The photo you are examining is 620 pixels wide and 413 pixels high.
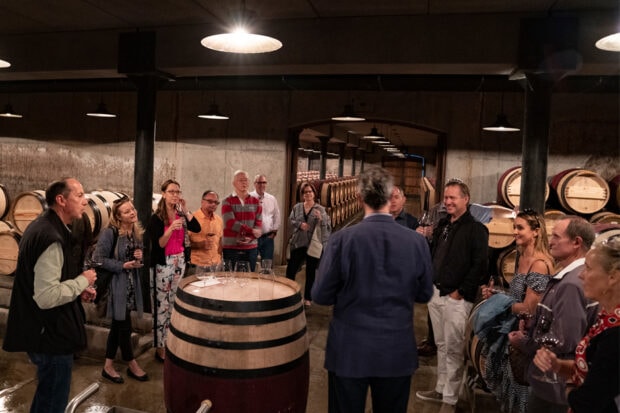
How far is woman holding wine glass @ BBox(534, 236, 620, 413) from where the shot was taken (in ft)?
5.04

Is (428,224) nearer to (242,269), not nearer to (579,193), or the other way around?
(242,269)

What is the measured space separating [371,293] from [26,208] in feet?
19.3

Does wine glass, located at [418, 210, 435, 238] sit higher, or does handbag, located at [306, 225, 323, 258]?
wine glass, located at [418, 210, 435, 238]

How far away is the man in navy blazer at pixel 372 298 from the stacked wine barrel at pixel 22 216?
494cm

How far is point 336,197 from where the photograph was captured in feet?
37.3

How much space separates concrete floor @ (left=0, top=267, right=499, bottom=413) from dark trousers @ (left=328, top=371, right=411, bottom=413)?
1397 mm

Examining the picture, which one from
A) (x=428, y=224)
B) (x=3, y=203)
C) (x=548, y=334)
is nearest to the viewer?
(x=548, y=334)

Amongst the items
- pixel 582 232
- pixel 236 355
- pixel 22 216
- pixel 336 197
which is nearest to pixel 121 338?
pixel 236 355

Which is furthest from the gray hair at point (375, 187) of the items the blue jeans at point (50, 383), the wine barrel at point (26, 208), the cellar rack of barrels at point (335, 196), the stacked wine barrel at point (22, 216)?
the cellar rack of barrels at point (335, 196)

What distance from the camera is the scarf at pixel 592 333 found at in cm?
168

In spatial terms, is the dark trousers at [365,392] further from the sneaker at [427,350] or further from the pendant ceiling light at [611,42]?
the pendant ceiling light at [611,42]

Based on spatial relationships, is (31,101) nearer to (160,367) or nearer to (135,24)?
(135,24)

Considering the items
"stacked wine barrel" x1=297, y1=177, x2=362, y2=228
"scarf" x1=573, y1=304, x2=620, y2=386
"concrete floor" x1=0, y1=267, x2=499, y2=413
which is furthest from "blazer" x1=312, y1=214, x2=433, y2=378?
"stacked wine barrel" x1=297, y1=177, x2=362, y2=228

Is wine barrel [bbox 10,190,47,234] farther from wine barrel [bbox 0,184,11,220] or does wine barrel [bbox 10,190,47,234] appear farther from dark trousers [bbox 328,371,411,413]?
dark trousers [bbox 328,371,411,413]
